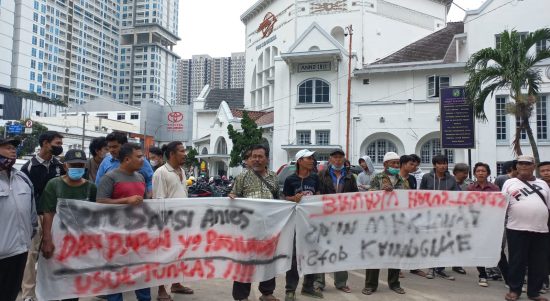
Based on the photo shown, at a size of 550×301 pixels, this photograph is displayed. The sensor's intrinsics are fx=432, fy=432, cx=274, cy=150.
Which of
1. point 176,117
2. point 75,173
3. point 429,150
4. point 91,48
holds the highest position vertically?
point 91,48

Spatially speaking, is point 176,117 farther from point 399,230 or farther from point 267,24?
point 399,230

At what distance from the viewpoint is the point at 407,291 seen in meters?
5.95

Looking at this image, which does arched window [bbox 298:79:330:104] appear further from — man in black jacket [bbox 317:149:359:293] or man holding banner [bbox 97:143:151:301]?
man holding banner [bbox 97:143:151:301]

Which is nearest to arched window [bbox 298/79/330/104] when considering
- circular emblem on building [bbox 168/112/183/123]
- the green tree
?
the green tree

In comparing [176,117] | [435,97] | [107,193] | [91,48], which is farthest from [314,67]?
[91,48]

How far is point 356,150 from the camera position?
27422 millimetres

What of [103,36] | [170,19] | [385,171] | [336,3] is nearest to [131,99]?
[103,36]

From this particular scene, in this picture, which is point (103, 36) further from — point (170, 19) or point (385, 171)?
point (385, 171)

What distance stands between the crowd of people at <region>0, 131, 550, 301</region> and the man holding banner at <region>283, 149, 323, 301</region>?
1cm

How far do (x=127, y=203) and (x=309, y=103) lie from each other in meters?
25.5

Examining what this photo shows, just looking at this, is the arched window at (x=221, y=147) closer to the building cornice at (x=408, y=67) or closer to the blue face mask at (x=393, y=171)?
the building cornice at (x=408, y=67)

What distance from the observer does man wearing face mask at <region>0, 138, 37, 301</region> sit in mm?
3789

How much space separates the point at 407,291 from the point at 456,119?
1154 centimetres

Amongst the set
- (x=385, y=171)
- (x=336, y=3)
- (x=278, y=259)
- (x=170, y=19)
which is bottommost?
(x=278, y=259)
